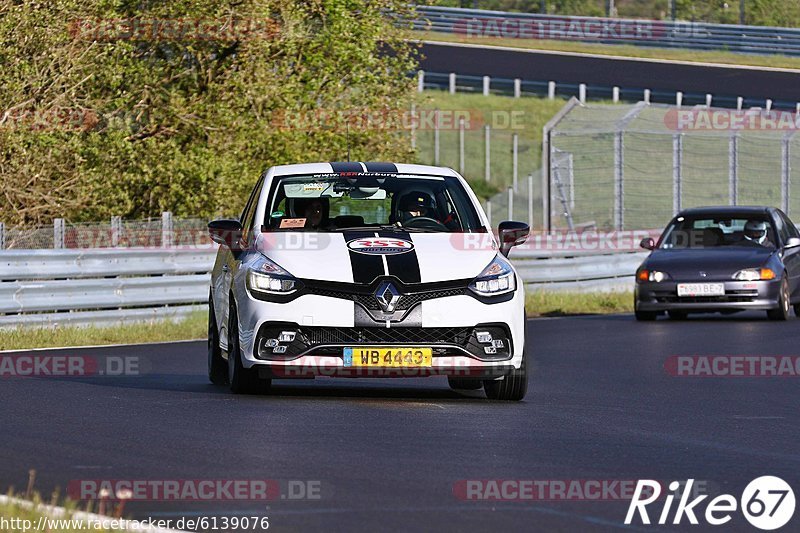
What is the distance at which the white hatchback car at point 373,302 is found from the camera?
11055 millimetres

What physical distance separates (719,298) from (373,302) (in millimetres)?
11327

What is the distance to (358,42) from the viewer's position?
26.7m

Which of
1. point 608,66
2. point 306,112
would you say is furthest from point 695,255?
point 608,66

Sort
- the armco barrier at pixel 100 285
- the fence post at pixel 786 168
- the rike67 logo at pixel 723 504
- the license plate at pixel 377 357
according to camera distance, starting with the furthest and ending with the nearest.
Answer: the fence post at pixel 786 168, the armco barrier at pixel 100 285, the license plate at pixel 377 357, the rike67 logo at pixel 723 504

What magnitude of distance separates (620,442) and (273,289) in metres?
2.80

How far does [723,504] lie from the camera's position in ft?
24.0

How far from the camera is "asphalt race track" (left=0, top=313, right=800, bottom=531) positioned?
7.07 meters

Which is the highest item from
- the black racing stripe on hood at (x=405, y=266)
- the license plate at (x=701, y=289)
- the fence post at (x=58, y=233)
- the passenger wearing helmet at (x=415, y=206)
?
the passenger wearing helmet at (x=415, y=206)

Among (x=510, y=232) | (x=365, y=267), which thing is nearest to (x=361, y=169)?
(x=510, y=232)

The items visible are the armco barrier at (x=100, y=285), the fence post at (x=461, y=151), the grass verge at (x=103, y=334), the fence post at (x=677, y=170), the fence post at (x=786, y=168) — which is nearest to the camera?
the grass verge at (x=103, y=334)

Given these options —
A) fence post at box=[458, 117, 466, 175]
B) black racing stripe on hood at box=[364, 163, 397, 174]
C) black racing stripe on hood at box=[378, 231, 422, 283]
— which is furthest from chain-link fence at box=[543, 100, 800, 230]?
black racing stripe on hood at box=[378, 231, 422, 283]
